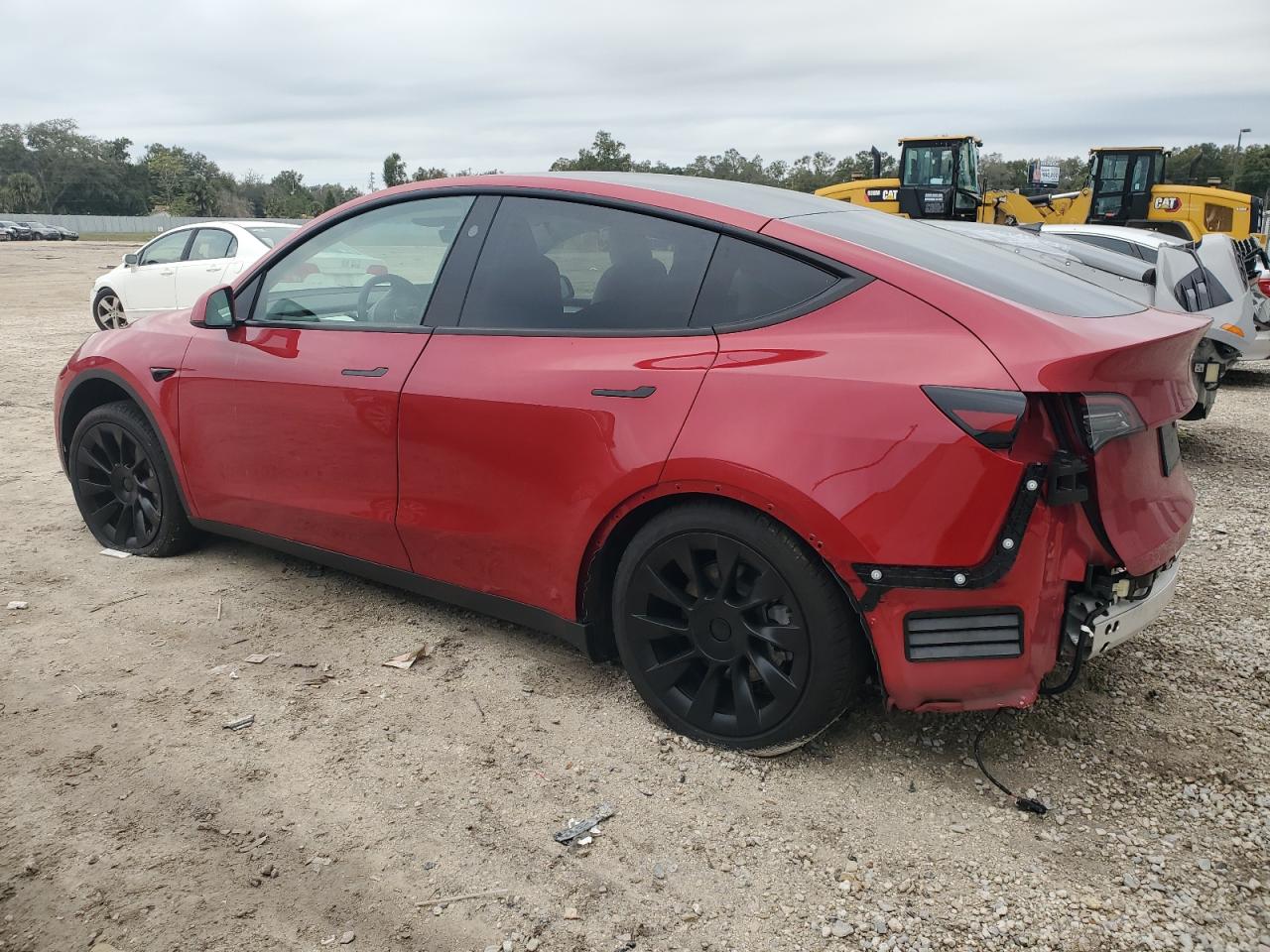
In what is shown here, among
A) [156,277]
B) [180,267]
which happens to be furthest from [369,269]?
[156,277]

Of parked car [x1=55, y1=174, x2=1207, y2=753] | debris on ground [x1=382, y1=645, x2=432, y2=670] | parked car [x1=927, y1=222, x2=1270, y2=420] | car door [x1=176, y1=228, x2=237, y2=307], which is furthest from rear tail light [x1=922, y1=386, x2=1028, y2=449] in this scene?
car door [x1=176, y1=228, x2=237, y2=307]

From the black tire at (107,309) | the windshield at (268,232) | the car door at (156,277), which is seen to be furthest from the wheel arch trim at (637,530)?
the black tire at (107,309)

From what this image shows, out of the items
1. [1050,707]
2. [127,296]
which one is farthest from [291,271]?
[127,296]

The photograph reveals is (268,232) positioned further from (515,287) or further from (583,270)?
(583,270)

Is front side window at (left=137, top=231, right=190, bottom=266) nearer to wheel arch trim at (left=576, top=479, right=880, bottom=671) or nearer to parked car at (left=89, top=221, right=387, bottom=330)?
→ parked car at (left=89, top=221, right=387, bottom=330)

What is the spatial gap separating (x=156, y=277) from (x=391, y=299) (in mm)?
9703

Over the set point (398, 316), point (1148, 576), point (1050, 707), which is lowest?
point (1050, 707)

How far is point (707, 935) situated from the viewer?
2.20 meters

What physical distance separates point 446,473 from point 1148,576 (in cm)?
214

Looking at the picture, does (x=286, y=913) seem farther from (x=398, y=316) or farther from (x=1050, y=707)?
(x=1050, y=707)

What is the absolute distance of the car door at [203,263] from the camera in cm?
1098

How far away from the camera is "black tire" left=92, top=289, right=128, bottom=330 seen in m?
12.3

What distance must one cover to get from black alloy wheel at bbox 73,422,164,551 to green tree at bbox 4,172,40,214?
351ft

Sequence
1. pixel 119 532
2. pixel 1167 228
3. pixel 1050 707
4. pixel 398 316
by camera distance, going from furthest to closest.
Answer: pixel 1167 228 < pixel 119 532 < pixel 398 316 < pixel 1050 707
